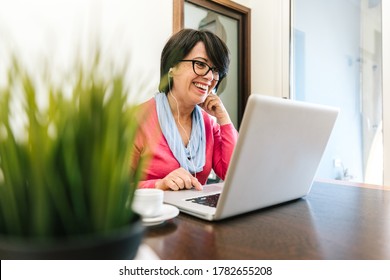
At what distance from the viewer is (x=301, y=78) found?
2707 millimetres

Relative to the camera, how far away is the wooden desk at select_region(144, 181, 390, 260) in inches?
19.5

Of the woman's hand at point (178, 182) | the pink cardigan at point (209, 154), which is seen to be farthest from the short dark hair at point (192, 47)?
the woman's hand at point (178, 182)

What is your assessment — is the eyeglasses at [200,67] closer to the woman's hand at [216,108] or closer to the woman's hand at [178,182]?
the woman's hand at [216,108]

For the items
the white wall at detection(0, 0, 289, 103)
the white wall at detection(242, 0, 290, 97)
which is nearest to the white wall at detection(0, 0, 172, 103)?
the white wall at detection(0, 0, 289, 103)

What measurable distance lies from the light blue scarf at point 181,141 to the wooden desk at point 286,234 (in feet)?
1.81

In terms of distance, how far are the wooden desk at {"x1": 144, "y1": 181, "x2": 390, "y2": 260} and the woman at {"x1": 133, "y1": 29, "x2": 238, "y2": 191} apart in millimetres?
549

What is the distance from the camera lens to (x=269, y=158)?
0.65 m

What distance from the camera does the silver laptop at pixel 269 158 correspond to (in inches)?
22.8

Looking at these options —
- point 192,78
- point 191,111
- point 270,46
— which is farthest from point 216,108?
point 270,46

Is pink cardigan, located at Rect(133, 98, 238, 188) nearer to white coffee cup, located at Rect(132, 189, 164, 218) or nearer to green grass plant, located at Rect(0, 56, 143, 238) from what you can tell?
white coffee cup, located at Rect(132, 189, 164, 218)

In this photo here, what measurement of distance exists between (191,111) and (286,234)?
965 mm

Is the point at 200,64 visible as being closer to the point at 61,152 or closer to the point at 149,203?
the point at 149,203

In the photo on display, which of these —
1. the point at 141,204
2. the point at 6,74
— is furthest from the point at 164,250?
the point at 6,74

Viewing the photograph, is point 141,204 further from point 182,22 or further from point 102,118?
point 182,22
